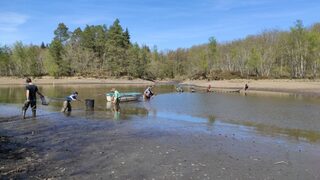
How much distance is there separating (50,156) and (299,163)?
858cm

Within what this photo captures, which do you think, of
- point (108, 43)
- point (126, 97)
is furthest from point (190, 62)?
point (126, 97)

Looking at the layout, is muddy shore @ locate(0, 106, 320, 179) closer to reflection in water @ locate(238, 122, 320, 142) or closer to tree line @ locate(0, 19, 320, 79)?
reflection in water @ locate(238, 122, 320, 142)

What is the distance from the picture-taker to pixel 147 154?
14109 millimetres

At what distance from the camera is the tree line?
12623cm

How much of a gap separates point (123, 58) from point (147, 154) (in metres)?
134

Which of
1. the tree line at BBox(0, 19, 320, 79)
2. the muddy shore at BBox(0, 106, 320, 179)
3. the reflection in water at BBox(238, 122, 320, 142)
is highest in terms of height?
the tree line at BBox(0, 19, 320, 79)

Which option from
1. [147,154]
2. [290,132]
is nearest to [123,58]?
[290,132]

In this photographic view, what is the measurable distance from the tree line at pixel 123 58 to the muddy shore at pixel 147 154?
104 m

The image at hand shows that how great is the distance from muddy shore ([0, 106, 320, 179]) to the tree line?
340 feet

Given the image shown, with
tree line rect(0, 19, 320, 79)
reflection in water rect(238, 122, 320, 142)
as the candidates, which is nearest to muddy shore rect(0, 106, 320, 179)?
reflection in water rect(238, 122, 320, 142)

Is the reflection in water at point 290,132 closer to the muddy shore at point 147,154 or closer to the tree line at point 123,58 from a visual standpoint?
the muddy shore at point 147,154

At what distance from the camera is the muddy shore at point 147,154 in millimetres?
11484

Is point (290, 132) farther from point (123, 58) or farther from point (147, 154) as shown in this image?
point (123, 58)

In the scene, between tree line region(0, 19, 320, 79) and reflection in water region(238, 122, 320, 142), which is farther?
tree line region(0, 19, 320, 79)
